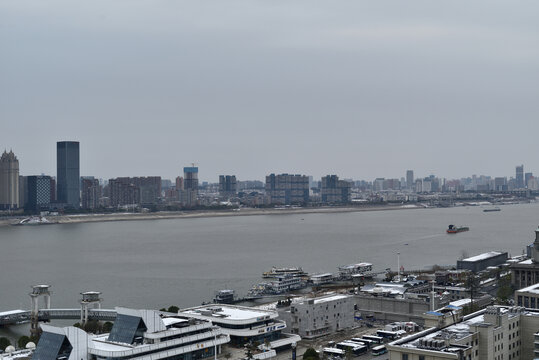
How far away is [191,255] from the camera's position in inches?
1102

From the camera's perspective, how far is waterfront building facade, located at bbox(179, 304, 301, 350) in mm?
11844

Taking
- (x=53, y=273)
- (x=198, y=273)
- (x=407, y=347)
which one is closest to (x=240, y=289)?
(x=198, y=273)

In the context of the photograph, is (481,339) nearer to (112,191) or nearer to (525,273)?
(525,273)

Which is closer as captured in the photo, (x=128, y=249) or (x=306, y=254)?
(x=306, y=254)

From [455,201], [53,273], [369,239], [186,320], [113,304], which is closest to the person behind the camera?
[186,320]

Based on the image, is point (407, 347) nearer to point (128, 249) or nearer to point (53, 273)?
point (53, 273)

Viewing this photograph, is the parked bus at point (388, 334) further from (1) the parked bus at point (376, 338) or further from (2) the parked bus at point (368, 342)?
(2) the parked bus at point (368, 342)

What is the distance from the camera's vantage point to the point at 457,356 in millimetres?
8156

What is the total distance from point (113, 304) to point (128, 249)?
546 inches

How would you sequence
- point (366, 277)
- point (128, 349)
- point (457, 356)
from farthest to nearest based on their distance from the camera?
point (366, 277)
point (128, 349)
point (457, 356)

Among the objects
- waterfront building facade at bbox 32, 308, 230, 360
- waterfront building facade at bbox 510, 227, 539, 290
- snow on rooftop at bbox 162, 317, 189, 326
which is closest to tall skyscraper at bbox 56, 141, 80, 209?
waterfront building facade at bbox 510, 227, 539, 290

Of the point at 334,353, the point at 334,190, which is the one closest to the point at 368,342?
the point at 334,353

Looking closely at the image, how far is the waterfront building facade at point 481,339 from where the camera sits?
8.42 meters

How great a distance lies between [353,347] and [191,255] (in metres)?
16.5
